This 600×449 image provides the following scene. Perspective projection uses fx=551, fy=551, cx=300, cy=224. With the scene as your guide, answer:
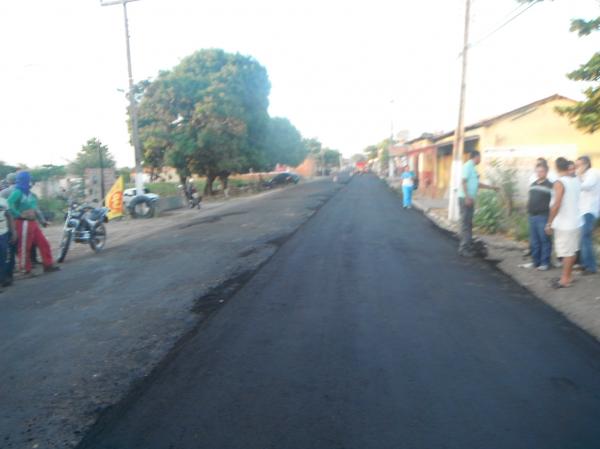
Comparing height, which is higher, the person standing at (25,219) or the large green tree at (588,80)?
the large green tree at (588,80)

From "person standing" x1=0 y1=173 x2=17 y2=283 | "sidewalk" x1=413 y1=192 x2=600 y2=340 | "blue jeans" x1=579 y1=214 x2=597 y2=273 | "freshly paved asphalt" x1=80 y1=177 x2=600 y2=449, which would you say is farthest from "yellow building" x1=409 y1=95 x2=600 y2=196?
"person standing" x1=0 y1=173 x2=17 y2=283

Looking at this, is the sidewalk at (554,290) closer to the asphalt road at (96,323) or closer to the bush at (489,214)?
the bush at (489,214)

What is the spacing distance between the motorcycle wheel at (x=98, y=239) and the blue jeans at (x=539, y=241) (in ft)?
28.5

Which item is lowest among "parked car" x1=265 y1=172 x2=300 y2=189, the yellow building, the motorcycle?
"parked car" x1=265 y1=172 x2=300 y2=189

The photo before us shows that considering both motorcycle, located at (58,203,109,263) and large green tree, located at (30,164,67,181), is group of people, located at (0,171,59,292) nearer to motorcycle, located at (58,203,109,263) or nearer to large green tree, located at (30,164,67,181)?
motorcycle, located at (58,203,109,263)

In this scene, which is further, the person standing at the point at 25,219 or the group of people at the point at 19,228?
the person standing at the point at 25,219

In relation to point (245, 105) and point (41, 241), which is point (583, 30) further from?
point (245, 105)

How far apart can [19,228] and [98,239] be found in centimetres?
269

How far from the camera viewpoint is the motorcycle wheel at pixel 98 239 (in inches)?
469

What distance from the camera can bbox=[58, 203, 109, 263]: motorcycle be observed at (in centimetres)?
1120

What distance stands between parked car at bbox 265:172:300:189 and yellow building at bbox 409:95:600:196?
3378 centimetres

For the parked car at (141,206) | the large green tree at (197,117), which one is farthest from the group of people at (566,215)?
the large green tree at (197,117)

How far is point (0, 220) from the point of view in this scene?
8734 mm

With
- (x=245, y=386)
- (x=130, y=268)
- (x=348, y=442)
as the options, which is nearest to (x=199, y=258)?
(x=130, y=268)
